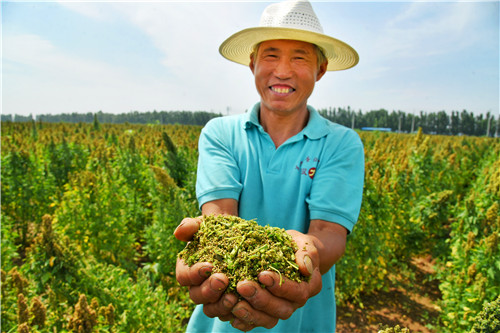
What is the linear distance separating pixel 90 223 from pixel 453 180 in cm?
937

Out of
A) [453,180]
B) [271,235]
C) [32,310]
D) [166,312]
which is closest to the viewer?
[271,235]

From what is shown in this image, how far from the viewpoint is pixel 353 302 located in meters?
4.48

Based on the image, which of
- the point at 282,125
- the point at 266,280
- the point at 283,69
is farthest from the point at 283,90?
the point at 266,280

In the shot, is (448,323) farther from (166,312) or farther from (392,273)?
(166,312)

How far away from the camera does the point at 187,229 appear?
1.41 m

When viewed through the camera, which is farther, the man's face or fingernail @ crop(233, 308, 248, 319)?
the man's face

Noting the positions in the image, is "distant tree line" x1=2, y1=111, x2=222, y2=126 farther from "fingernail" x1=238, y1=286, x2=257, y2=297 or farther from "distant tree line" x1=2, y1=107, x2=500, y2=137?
"fingernail" x1=238, y1=286, x2=257, y2=297

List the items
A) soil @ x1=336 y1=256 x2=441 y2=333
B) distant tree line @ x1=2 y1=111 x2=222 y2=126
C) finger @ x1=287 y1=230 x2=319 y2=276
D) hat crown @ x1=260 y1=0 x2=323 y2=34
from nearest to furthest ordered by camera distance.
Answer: finger @ x1=287 y1=230 x2=319 y2=276 < hat crown @ x1=260 y1=0 x2=323 y2=34 < soil @ x1=336 y1=256 x2=441 y2=333 < distant tree line @ x1=2 y1=111 x2=222 y2=126

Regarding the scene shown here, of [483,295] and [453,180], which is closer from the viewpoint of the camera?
[483,295]

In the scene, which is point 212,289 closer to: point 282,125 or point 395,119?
point 282,125

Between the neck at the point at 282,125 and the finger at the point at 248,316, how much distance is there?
104 cm

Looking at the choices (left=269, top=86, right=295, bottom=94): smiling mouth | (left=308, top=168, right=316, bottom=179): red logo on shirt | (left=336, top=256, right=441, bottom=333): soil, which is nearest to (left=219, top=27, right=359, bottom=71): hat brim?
(left=269, top=86, right=295, bottom=94): smiling mouth

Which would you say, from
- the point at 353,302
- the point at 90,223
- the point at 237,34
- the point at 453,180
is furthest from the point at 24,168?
the point at 453,180

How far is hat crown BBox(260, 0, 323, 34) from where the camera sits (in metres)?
1.73
